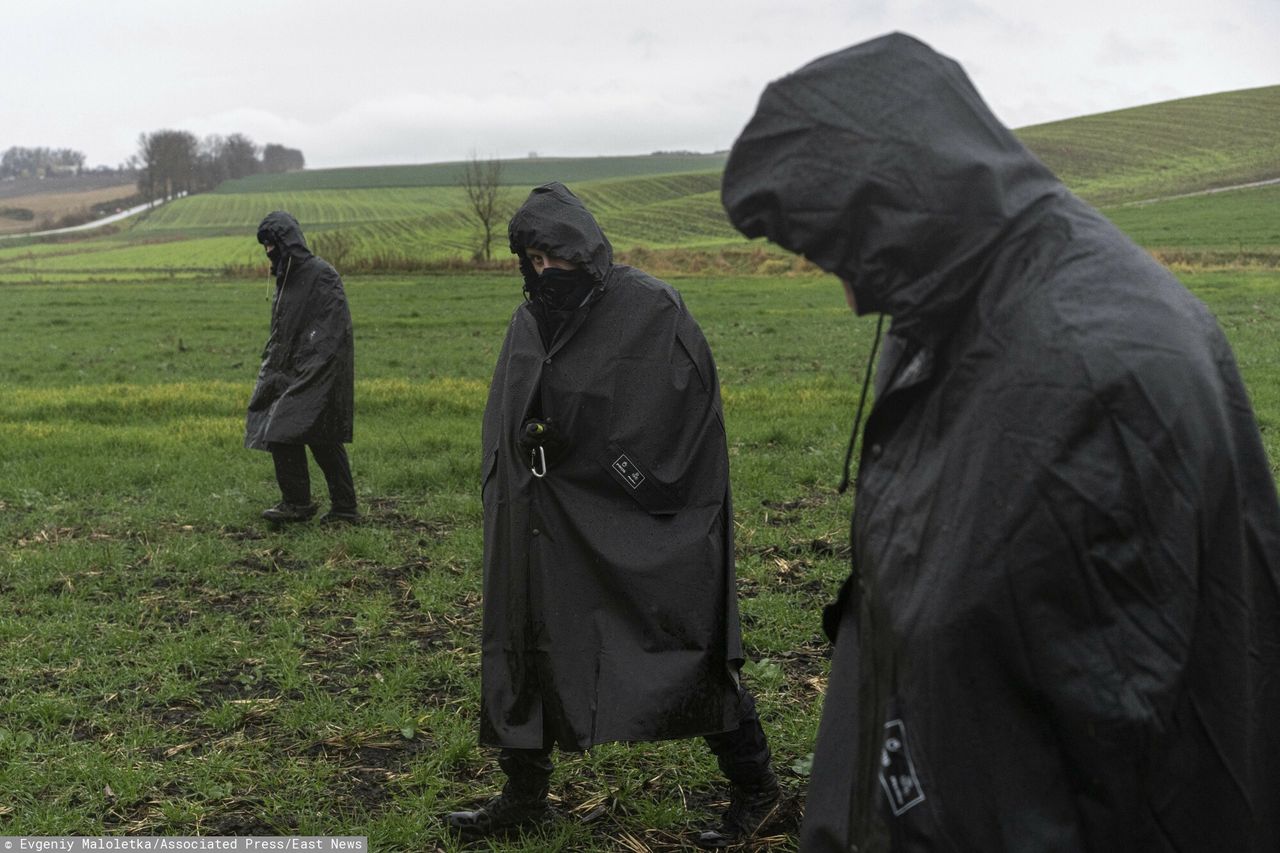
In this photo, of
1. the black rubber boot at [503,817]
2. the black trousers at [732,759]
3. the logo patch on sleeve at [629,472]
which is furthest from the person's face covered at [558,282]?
the black rubber boot at [503,817]

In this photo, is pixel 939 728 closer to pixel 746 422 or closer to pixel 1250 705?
pixel 1250 705

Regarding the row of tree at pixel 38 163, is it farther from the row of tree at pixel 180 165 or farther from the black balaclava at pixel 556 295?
the black balaclava at pixel 556 295

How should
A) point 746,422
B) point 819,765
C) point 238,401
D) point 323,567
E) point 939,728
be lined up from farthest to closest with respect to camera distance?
1. point 238,401
2. point 746,422
3. point 323,567
4. point 819,765
5. point 939,728

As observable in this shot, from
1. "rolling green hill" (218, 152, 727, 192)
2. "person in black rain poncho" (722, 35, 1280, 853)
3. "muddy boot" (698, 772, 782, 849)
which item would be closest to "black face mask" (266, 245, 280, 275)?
"muddy boot" (698, 772, 782, 849)

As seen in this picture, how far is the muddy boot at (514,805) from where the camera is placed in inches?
171

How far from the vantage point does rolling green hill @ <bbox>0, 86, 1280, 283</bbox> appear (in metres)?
42.5

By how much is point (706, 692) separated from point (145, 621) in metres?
4.11

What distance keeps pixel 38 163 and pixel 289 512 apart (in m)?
195

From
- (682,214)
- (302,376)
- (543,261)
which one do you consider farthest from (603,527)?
(682,214)

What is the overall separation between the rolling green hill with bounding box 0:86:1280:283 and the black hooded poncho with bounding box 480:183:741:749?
33.4m

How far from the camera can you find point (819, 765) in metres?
2.32

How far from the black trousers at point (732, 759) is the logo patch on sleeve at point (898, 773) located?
88.4 inches

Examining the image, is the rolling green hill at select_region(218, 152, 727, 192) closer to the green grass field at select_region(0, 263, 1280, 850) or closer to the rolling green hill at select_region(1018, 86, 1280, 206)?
the rolling green hill at select_region(1018, 86, 1280, 206)

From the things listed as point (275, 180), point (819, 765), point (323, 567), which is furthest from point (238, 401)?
point (275, 180)
